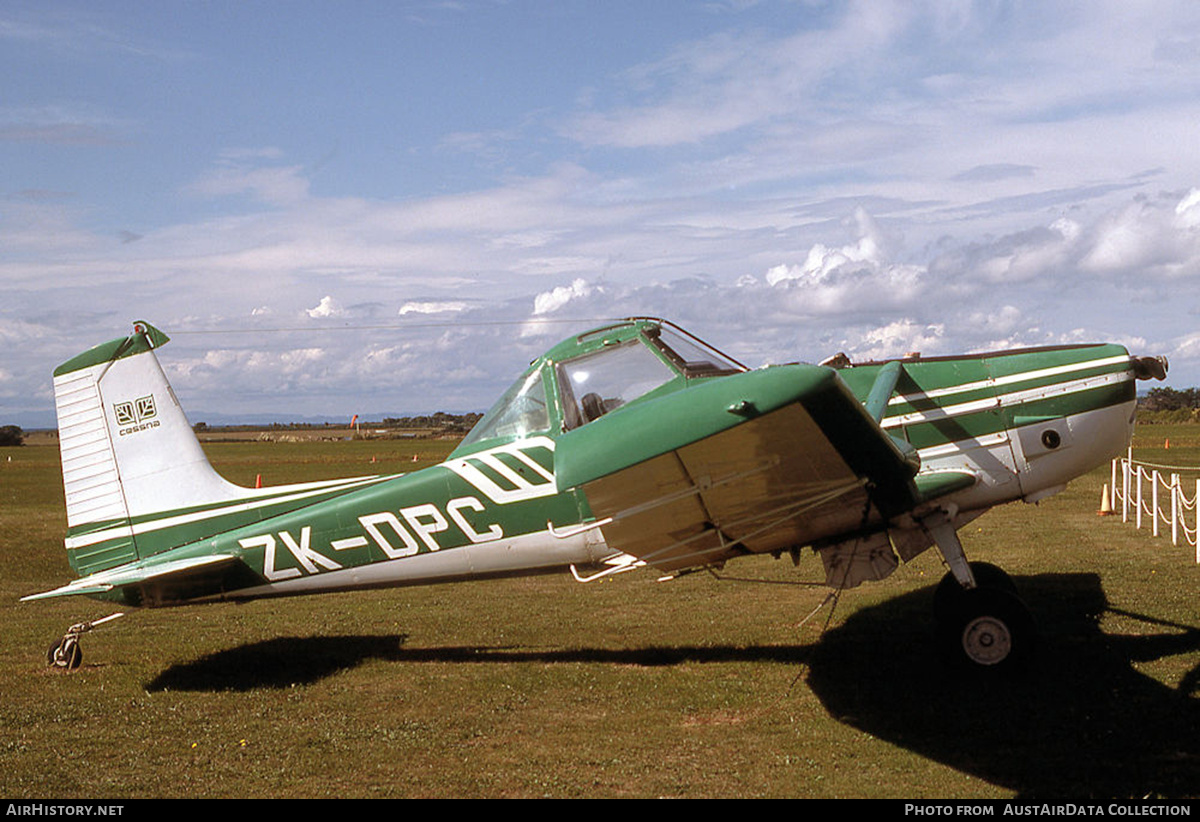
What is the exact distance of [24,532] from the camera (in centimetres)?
1844

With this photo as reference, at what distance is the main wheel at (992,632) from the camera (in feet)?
19.9

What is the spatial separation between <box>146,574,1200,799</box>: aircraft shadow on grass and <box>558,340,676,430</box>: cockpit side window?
2.15 metres

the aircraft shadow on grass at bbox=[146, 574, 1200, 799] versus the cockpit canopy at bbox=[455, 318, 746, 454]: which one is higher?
the cockpit canopy at bbox=[455, 318, 746, 454]

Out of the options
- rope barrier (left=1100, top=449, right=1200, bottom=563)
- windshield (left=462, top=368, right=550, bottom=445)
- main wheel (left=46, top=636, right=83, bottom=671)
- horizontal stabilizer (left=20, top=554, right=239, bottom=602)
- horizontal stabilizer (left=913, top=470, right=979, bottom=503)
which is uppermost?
windshield (left=462, top=368, right=550, bottom=445)

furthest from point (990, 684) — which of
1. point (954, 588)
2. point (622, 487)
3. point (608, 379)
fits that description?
point (608, 379)

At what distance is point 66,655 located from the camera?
24.2 feet

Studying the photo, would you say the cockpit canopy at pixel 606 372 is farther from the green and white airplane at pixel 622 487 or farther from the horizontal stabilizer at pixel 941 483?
the horizontal stabilizer at pixel 941 483

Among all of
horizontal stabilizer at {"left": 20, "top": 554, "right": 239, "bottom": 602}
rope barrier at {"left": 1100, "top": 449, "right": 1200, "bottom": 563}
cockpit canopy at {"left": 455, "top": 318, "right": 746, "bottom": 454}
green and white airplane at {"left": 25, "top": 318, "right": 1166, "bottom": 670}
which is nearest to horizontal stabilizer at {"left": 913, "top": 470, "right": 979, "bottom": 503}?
green and white airplane at {"left": 25, "top": 318, "right": 1166, "bottom": 670}

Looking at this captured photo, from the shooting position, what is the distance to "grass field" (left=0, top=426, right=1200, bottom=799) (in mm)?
4859

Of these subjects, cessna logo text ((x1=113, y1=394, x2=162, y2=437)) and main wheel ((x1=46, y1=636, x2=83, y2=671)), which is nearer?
main wheel ((x1=46, y1=636, x2=83, y2=671))

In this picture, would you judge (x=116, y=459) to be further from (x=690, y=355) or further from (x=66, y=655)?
(x=690, y=355)

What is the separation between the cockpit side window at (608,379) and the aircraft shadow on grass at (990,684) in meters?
2.15

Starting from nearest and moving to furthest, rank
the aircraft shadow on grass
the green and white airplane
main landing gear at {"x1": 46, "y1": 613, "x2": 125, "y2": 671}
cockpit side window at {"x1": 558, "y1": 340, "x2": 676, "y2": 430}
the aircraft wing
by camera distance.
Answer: the aircraft wing < the aircraft shadow on grass < the green and white airplane < cockpit side window at {"x1": 558, "y1": 340, "x2": 676, "y2": 430} < main landing gear at {"x1": 46, "y1": 613, "x2": 125, "y2": 671}

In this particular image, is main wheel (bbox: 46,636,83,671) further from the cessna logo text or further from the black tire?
the black tire
